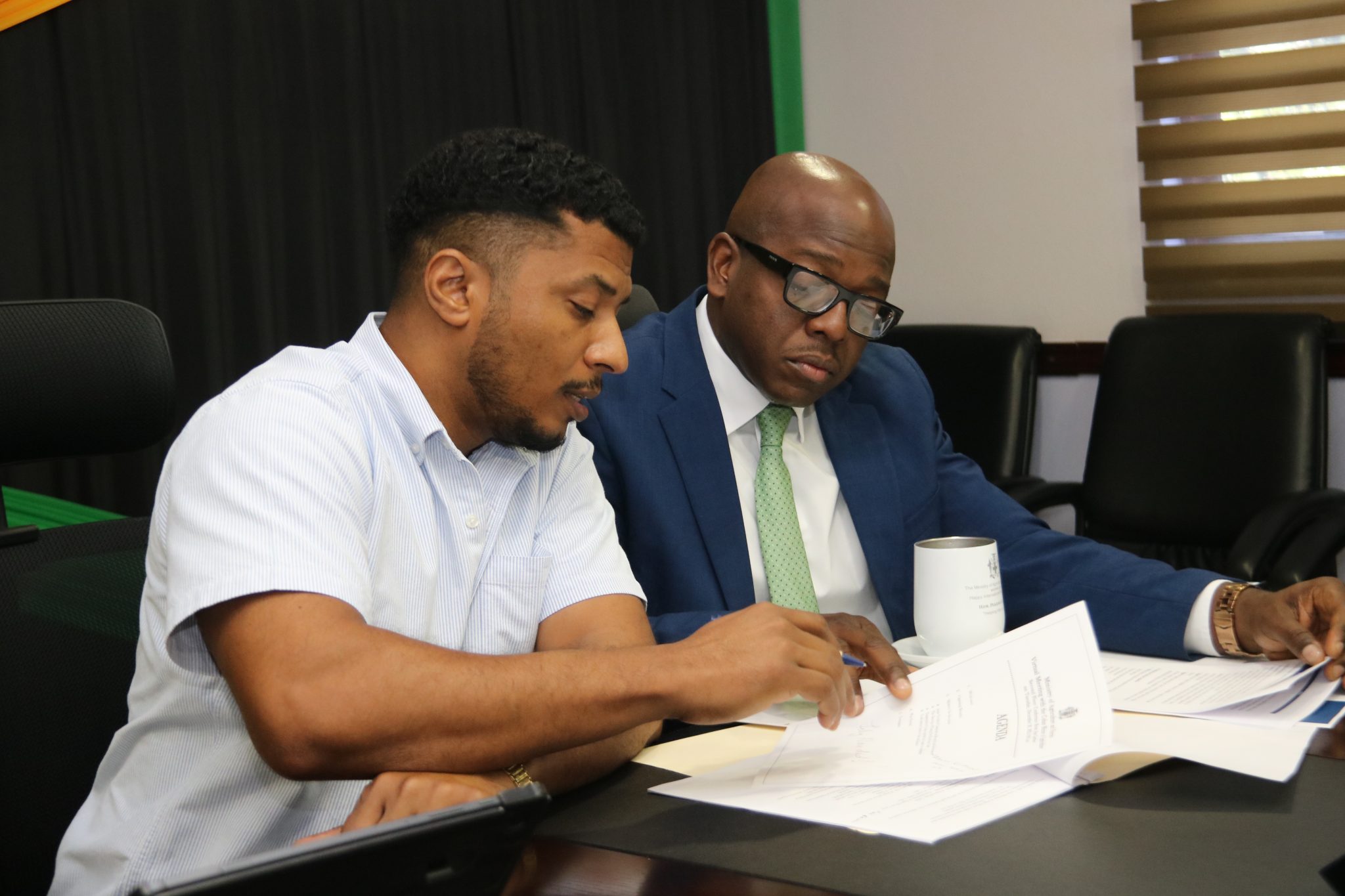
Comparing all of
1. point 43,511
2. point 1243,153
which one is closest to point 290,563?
point 43,511

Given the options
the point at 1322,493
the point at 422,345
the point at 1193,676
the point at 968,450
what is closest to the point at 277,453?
the point at 422,345

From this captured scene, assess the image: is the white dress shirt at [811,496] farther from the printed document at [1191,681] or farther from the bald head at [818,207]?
the printed document at [1191,681]

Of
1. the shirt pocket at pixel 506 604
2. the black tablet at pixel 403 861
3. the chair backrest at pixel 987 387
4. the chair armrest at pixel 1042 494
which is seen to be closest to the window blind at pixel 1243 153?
the chair backrest at pixel 987 387

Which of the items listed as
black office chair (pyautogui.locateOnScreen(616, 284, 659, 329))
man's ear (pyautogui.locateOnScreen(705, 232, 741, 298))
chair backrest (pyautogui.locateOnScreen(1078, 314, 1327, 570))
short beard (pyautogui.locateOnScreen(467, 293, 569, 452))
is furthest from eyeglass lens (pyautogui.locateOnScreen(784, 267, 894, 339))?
chair backrest (pyautogui.locateOnScreen(1078, 314, 1327, 570))

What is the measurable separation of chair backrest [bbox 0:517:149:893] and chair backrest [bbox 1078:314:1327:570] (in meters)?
2.42

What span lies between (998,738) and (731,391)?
2.82ft

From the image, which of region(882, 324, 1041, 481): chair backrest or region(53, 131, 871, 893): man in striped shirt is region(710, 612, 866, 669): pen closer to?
region(53, 131, 871, 893): man in striped shirt

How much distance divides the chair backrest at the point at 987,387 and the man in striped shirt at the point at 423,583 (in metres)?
2.01

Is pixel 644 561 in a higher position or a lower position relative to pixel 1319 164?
lower

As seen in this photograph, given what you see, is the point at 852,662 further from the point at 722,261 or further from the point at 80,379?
the point at 80,379

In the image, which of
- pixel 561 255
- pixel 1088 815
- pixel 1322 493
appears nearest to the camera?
pixel 1088 815

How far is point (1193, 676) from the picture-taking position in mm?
1352

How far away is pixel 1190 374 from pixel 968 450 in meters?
0.60

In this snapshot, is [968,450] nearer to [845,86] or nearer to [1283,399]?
[1283,399]
